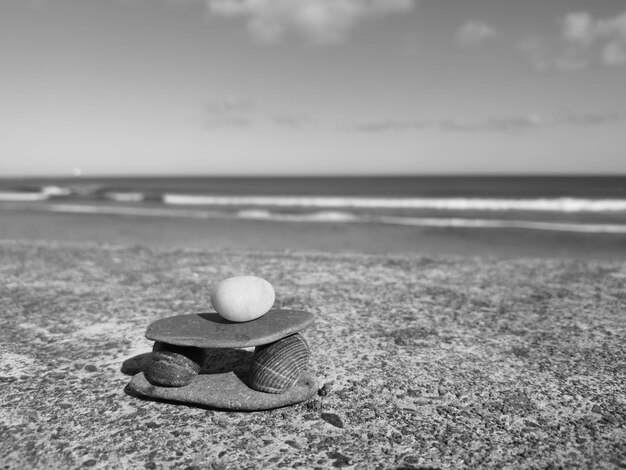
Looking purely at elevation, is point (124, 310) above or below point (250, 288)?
below

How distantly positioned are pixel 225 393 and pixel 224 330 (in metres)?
0.31

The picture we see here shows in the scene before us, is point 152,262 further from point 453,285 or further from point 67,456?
point 67,456

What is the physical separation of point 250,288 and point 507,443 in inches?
53.8

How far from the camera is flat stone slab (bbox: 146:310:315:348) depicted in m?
2.33

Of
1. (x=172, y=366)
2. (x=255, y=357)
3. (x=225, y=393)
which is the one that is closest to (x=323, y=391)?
(x=255, y=357)

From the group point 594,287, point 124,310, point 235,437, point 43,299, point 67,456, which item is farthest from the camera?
point 594,287

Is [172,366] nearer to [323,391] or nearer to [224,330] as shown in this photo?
[224,330]

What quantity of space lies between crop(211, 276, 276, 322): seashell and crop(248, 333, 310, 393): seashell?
19cm

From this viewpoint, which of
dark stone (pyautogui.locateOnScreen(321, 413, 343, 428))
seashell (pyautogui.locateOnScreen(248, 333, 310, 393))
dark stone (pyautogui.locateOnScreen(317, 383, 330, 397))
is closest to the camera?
dark stone (pyautogui.locateOnScreen(321, 413, 343, 428))

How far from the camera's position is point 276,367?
2.41 m

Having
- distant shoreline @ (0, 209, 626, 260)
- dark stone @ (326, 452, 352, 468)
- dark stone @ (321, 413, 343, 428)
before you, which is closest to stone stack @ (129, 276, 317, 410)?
dark stone @ (321, 413, 343, 428)

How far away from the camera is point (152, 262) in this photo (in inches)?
238

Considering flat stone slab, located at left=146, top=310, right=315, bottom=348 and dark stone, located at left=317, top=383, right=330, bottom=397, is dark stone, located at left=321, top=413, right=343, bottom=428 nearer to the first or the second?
dark stone, located at left=317, top=383, right=330, bottom=397

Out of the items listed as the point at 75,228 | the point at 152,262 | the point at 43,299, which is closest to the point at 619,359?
the point at 43,299
